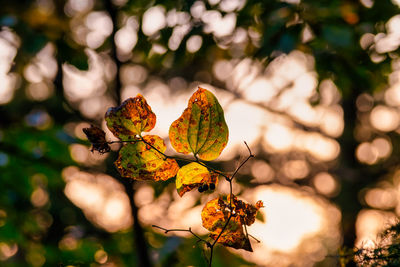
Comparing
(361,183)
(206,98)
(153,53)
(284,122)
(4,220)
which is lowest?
(361,183)

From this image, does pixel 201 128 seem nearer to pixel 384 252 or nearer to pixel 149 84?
pixel 384 252

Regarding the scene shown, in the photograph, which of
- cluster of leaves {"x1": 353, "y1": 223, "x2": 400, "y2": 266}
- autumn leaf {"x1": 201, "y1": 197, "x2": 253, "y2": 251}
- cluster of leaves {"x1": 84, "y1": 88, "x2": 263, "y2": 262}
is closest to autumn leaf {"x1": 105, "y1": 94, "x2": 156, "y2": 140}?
cluster of leaves {"x1": 84, "y1": 88, "x2": 263, "y2": 262}

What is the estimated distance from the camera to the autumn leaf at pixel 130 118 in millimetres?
353

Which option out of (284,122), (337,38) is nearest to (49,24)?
(337,38)

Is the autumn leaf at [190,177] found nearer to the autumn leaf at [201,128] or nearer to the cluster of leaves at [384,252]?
the autumn leaf at [201,128]

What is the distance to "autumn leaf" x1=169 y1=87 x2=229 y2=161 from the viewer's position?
0.35m

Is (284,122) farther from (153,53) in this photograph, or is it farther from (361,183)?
(153,53)

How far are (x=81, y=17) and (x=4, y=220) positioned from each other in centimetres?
117

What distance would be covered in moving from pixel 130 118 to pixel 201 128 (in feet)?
0.26

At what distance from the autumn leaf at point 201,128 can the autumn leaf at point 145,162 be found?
0.02 m

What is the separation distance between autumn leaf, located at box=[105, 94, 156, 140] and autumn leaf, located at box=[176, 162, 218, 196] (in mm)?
66

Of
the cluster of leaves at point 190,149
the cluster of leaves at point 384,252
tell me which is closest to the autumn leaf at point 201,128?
the cluster of leaves at point 190,149

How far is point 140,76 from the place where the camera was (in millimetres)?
2404

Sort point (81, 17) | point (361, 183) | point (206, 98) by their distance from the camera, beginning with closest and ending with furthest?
point (206, 98)
point (81, 17)
point (361, 183)
